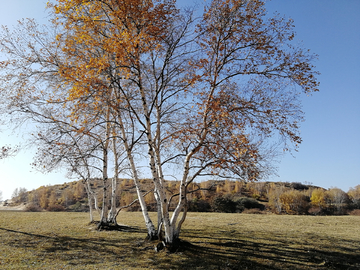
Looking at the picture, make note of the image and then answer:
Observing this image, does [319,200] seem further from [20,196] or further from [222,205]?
[20,196]

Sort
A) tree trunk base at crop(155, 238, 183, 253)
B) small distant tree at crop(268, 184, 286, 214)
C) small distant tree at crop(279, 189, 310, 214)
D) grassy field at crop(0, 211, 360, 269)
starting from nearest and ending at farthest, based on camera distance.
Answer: grassy field at crop(0, 211, 360, 269)
tree trunk base at crop(155, 238, 183, 253)
small distant tree at crop(268, 184, 286, 214)
small distant tree at crop(279, 189, 310, 214)

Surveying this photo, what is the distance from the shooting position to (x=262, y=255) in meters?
8.84

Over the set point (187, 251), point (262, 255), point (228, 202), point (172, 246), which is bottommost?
point (262, 255)

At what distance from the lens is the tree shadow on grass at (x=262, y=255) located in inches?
309

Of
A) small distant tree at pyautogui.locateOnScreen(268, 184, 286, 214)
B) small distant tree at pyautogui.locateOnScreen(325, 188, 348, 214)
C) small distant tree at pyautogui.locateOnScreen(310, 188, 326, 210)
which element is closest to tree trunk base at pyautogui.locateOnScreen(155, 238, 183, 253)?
small distant tree at pyautogui.locateOnScreen(268, 184, 286, 214)

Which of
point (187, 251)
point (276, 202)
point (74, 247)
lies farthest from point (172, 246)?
point (276, 202)

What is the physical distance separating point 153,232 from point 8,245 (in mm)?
5941

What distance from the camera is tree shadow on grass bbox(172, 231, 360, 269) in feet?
25.8

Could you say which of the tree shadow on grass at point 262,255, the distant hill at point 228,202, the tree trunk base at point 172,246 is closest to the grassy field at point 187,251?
the tree shadow on grass at point 262,255

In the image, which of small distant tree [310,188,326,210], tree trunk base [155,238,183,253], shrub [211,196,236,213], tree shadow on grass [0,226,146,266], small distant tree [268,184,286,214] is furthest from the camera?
small distant tree [310,188,326,210]

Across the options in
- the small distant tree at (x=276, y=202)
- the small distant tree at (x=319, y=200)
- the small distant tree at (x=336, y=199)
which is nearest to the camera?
the small distant tree at (x=276, y=202)

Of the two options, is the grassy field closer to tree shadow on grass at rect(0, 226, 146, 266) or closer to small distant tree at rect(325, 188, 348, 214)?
tree shadow on grass at rect(0, 226, 146, 266)

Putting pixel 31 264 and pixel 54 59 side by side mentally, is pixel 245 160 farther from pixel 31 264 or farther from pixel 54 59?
pixel 54 59

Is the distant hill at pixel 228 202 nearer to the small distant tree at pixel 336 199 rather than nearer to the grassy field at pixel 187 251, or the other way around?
the small distant tree at pixel 336 199
